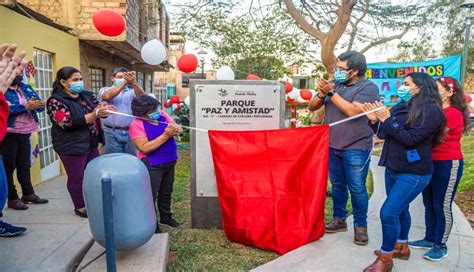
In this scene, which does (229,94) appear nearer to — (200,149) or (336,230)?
(200,149)

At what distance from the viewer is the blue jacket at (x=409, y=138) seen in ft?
9.67

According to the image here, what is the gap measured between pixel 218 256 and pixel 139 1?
32.4 feet

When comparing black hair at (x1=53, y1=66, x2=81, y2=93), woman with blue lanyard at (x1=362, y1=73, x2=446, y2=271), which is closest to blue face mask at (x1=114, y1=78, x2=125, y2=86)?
black hair at (x1=53, y1=66, x2=81, y2=93)

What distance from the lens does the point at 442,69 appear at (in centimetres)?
934

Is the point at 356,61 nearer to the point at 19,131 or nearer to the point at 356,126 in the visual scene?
the point at 356,126

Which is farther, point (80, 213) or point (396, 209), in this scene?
point (80, 213)

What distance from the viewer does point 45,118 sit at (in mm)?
6652

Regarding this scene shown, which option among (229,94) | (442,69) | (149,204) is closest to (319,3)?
(442,69)

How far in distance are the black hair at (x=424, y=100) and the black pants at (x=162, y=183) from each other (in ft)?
7.48

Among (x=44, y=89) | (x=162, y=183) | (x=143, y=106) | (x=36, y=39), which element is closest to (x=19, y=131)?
(x=143, y=106)

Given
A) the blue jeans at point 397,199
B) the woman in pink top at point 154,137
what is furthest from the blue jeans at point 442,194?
the woman in pink top at point 154,137

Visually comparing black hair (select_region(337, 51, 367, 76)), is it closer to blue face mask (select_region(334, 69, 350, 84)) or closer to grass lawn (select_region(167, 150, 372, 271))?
blue face mask (select_region(334, 69, 350, 84))

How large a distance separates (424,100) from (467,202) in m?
3.38

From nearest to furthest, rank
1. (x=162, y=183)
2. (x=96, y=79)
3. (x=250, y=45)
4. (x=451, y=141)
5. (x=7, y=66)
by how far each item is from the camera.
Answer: (x=7, y=66), (x=451, y=141), (x=162, y=183), (x=96, y=79), (x=250, y=45)
